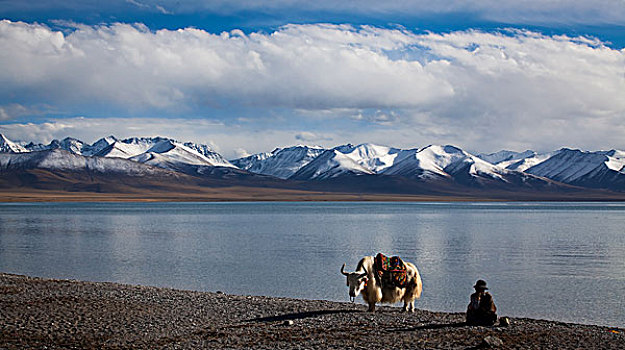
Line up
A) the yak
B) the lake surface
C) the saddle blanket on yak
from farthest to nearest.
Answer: the lake surface, the saddle blanket on yak, the yak

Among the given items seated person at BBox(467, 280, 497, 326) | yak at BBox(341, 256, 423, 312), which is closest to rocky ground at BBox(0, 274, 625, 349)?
seated person at BBox(467, 280, 497, 326)

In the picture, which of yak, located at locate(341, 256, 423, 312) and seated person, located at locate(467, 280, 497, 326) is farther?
yak, located at locate(341, 256, 423, 312)

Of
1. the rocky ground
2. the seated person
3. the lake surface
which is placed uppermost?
the seated person

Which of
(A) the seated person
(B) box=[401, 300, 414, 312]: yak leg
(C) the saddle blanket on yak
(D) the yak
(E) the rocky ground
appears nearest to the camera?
(E) the rocky ground

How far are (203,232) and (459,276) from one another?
28.7 metres

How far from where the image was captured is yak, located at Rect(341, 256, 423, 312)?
15.4m

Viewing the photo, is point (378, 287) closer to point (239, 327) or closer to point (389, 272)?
point (389, 272)

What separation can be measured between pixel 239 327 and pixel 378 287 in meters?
3.69

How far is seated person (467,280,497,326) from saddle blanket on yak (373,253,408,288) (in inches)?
101

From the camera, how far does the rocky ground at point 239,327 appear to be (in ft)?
39.4

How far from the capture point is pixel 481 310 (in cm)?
1325

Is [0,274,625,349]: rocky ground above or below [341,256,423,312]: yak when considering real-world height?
below

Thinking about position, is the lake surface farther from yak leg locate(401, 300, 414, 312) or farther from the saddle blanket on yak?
the saddle blanket on yak

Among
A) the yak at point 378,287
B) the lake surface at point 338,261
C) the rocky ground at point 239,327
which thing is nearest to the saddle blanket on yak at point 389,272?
the yak at point 378,287
